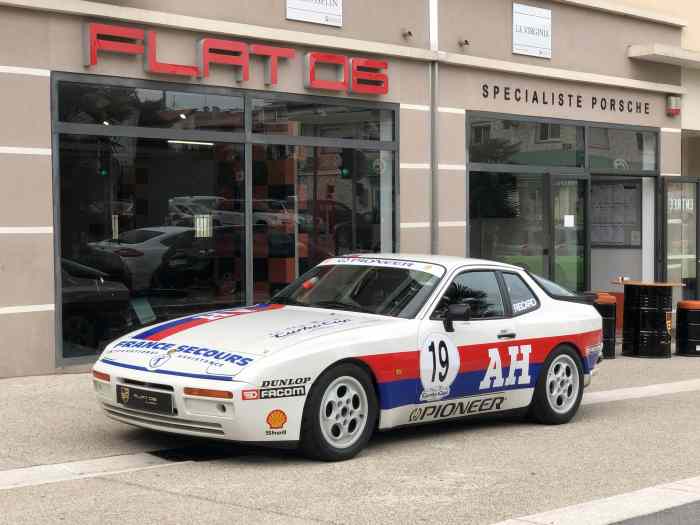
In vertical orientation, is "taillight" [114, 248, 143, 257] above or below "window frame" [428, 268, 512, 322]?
above

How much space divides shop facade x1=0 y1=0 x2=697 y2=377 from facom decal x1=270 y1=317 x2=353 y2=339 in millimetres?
4241

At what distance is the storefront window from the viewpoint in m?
11.5

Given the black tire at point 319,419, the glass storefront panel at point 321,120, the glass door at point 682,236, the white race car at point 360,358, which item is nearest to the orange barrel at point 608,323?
the glass storefront panel at point 321,120

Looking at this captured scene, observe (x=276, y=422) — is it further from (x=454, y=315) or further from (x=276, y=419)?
(x=454, y=315)

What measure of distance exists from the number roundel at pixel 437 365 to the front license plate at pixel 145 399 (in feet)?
6.40

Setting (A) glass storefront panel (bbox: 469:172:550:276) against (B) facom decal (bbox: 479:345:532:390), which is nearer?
(B) facom decal (bbox: 479:345:532:390)

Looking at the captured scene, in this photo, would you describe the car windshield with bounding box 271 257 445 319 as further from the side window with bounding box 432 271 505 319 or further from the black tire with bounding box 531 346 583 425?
the black tire with bounding box 531 346 583 425

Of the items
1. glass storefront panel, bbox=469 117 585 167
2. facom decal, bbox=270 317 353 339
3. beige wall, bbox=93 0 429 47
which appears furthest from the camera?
glass storefront panel, bbox=469 117 585 167

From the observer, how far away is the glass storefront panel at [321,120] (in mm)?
13258

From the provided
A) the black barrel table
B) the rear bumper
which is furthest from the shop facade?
the rear bumper

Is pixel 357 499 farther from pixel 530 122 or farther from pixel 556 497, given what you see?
pixel 530 122

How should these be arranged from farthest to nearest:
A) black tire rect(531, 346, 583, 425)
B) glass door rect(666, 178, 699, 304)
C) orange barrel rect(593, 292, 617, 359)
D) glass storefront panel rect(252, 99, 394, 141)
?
glass door rect(666, 178, 699, 304)
orange barrel rect(593, 292, 617, 359)
glass storefront panel rect(252, 99, 394, 141)
black tire rect(531, 346, 583, 425)

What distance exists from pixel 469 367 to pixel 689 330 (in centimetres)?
769

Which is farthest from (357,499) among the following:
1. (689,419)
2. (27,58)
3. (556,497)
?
(27,58)
